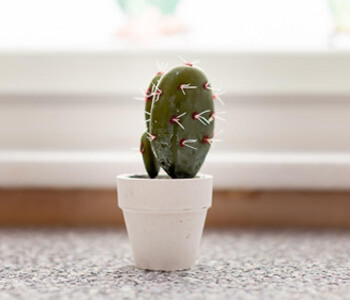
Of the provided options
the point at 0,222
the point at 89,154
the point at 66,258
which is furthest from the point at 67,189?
the point at 66,258

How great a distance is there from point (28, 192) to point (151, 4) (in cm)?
76

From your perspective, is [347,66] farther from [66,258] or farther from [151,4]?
[66,258]

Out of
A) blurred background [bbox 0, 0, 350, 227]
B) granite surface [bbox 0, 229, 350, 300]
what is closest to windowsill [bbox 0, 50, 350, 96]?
blurred background [bbox 0, 0, 350, 227]

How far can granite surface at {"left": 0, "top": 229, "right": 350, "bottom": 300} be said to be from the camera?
110cm

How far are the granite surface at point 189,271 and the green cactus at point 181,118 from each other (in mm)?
230

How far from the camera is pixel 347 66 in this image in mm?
1918

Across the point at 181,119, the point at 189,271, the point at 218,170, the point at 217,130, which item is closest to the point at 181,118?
the point at 181,119

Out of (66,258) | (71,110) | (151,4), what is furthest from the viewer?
(151,4)

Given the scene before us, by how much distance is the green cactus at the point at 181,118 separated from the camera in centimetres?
120

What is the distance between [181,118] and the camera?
3.95 feet

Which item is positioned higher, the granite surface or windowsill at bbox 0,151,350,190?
windowsill at bbox 0,151,350,190

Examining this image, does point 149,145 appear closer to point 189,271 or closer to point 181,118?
point 181,118

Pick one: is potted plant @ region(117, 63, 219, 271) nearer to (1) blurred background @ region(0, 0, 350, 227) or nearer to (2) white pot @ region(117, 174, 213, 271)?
(2) white pot @ region(117, 174, 213, 271)

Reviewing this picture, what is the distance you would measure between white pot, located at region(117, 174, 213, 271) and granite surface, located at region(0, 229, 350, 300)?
0.11 feet
